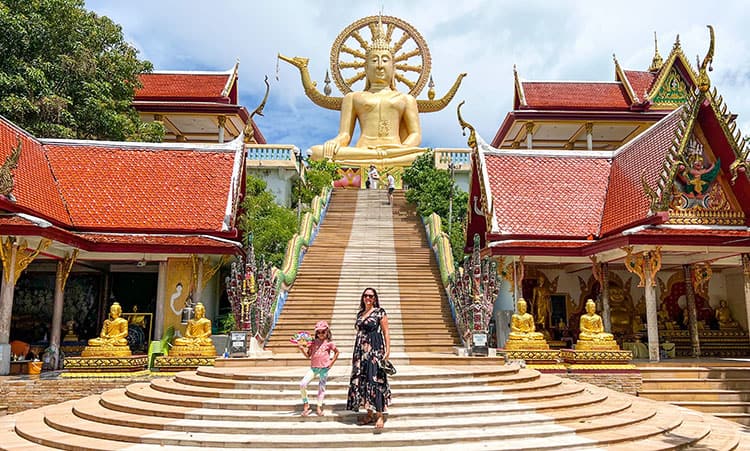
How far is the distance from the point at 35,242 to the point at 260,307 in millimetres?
4822

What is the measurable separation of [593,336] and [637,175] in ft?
15.5

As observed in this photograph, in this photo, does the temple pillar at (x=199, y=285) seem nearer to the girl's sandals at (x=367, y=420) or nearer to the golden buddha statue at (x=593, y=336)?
the girl's sandals at (x=367, y=420)

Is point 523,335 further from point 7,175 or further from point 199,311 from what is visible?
point 7,175

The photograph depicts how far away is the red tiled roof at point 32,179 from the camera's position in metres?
12.4

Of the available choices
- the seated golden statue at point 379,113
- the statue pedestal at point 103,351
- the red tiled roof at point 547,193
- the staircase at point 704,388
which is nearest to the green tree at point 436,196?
the red tiled roof at point 547,193

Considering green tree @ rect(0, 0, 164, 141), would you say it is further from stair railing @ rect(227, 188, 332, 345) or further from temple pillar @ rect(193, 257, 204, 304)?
stair railing @ rect(227, 188, 332, 345)

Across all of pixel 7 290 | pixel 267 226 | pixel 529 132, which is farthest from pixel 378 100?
pixel 7 290

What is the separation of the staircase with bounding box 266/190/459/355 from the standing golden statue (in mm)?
6835

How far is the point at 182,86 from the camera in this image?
2609 cm

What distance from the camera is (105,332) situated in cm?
1090

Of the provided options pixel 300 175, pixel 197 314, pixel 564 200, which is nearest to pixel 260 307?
pixel 197 314

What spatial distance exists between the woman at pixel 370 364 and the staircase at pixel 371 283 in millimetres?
4023

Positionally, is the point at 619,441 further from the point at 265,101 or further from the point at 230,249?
the point at 265,101

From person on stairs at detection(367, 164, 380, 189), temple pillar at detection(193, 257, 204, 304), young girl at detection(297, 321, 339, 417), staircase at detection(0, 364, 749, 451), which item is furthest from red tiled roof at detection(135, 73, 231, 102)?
young girl at detection(297, 321, 339, 417)
